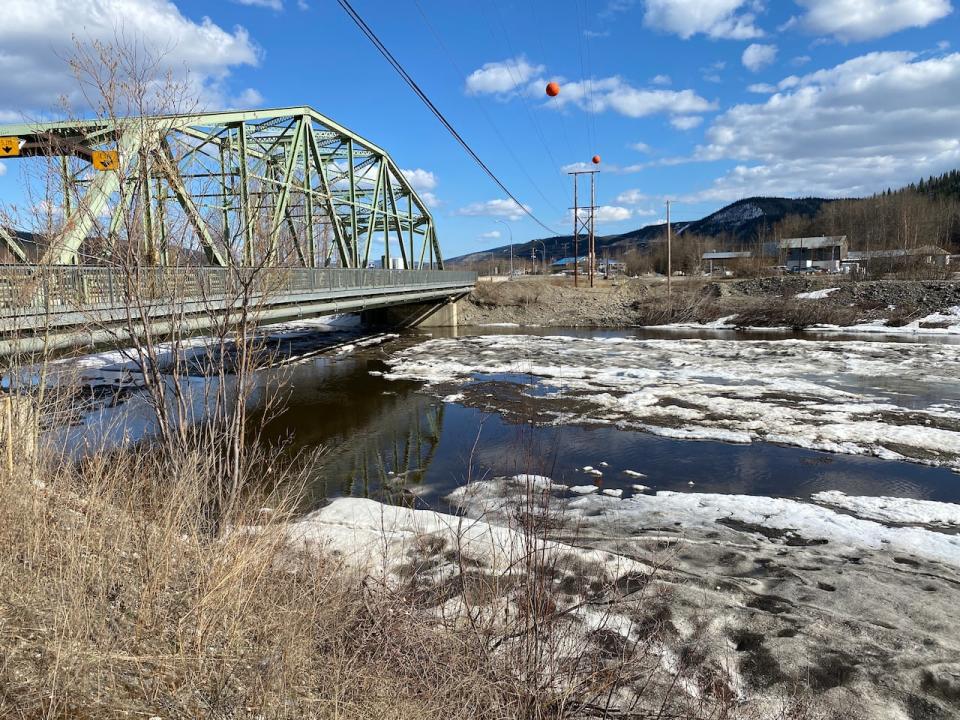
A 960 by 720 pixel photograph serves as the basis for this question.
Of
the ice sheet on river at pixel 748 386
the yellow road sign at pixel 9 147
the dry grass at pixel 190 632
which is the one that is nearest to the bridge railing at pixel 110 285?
the dry grass at pixel 190 632

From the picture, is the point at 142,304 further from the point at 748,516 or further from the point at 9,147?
the point at 9,147

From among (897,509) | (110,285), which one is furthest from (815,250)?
(110,285)

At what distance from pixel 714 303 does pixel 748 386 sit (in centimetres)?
3099

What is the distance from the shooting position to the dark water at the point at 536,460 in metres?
11.0

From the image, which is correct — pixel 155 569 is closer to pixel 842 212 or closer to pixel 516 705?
pixel 516 705

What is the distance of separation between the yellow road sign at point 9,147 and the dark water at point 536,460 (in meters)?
9.76

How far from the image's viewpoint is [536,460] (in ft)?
40.1

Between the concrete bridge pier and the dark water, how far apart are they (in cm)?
3023

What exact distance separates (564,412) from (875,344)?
78.5 feet

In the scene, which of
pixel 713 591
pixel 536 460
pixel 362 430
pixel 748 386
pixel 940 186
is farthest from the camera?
pixel 940 186

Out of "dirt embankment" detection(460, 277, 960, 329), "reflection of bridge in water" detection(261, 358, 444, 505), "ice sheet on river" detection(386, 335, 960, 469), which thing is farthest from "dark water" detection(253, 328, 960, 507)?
"dirt embankment" detection(460, 277, 960, 329)

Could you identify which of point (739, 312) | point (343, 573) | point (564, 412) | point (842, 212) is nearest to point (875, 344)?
point (739, 312)

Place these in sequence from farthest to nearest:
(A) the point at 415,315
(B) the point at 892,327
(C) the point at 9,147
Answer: (A) the point at 415,315, (B) the point at 892,327, (C) the point at 9,147

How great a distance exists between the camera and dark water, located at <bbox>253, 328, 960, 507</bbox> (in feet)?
36.0
